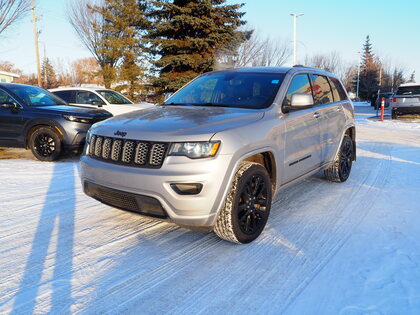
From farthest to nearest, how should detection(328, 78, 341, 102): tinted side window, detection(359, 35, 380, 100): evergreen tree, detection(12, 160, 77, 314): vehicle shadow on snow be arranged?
detection(359, 35, 380, 100): evergreen tree
detection(328, 78, 341, 102): tinted side window
detection(12, 160, 77, 314): vehicle shadow on snow

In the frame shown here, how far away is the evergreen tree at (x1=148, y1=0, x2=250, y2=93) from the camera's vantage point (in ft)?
66.4

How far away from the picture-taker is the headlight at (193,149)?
2.88m

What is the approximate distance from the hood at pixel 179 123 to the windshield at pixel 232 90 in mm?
289

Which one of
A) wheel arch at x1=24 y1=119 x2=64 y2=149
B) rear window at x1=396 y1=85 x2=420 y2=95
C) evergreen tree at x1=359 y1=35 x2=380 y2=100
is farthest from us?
evergreen tree at x1=359 y1=35 x2=380 y2=100

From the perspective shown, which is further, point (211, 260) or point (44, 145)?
point (44, 145)

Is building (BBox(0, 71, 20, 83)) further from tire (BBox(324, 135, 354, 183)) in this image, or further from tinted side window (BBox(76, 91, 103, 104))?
tire (BBox(324, 135, 354, 183))

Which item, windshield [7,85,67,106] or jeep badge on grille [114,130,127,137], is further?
windshield [7,85,67,106]

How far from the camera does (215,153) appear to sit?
2893 mm

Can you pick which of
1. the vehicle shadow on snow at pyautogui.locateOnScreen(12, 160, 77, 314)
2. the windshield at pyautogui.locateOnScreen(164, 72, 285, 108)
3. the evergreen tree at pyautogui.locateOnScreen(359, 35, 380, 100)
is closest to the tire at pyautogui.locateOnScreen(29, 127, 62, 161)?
the vehicle shadow on snow at pyautogui.locateOnScreen(12, 160, 77, 314)

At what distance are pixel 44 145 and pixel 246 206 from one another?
5.41 meters

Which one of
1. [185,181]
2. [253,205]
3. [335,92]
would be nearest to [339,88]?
[335,92]

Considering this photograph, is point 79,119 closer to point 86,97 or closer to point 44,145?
point 44,145

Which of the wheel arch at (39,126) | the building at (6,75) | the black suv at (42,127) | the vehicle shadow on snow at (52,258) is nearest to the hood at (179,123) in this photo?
the vehicle shadow on snow at (52,258)

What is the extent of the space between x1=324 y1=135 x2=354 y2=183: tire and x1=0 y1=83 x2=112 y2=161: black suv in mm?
4803
